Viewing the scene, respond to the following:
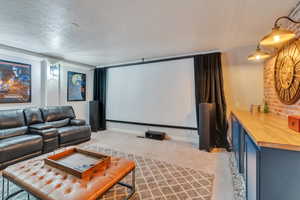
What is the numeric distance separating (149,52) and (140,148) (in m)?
2.46

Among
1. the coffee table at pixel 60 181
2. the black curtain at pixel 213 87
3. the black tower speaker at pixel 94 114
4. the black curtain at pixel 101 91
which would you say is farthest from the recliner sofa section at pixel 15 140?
the black curtain at pixel 213 87

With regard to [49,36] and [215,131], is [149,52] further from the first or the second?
[215,131]

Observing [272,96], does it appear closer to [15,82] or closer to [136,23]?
[136,23]

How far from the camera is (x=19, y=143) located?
257 cm

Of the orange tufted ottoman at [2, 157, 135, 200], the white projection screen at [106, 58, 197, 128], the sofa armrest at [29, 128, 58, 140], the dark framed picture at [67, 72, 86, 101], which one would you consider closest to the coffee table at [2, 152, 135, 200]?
the orange tufted ottoman at [2, 157, 135, 200]

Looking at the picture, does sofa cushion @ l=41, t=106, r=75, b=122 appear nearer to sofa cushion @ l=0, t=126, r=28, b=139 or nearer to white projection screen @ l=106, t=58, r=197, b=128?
sofa cushion @ l=0, t=126, r=28, b=139

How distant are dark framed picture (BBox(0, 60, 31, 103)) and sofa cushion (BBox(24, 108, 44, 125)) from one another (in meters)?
0.48

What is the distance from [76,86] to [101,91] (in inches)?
33.2

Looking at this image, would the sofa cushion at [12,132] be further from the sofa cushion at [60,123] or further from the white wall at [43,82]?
the white wall at [43,82]

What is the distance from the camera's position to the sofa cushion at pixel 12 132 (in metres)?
2.80

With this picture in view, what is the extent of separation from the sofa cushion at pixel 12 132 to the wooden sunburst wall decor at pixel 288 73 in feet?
15.8

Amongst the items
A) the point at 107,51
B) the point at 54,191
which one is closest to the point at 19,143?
the point at 54,191

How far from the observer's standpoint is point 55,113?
394 cm

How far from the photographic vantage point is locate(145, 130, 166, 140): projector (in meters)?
4.11
